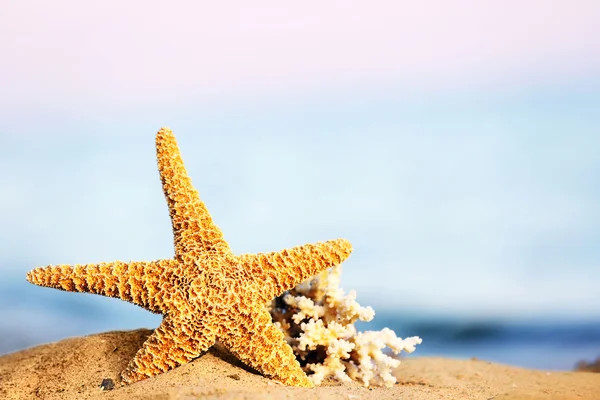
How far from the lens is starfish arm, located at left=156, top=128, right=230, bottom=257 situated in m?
4.83

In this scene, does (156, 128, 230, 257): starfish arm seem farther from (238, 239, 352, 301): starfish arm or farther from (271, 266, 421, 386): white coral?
(271, 266, 421, 386): white coral

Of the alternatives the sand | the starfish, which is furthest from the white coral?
the starfish

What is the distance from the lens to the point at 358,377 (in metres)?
5.49

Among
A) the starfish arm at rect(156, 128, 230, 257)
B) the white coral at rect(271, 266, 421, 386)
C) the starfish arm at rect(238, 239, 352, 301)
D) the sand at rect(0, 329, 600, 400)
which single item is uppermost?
the starfish arm at rect(156, 128, 230, 257)

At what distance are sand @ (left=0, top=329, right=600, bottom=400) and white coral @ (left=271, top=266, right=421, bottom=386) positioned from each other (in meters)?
0.26

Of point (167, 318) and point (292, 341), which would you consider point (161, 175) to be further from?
point (292, 341)

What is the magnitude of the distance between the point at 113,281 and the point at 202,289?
0.71 metres

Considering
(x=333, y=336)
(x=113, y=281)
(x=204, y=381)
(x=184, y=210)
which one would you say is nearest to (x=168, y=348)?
(x=204, y=381)

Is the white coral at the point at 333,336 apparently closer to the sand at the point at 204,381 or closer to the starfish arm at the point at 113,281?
the sand at the point at 204,381

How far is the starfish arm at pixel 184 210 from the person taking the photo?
4.83 metres

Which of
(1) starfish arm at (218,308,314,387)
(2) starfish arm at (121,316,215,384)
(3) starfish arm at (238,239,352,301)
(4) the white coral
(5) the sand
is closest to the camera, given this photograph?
(5) the sand

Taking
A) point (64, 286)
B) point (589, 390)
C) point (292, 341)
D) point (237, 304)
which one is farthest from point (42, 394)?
point (589, 390)

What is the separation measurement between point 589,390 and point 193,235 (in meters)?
3.76

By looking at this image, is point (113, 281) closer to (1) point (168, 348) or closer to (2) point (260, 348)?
(1) point (168, 348)
